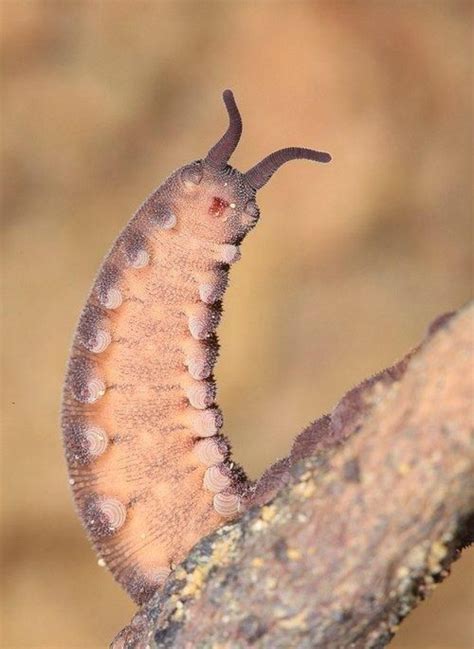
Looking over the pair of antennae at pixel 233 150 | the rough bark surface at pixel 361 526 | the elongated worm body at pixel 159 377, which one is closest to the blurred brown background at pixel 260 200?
the elongated worm body at pixel 159 377

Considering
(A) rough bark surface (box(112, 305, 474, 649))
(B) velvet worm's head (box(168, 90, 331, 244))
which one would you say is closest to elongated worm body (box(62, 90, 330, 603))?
(B) velvet worm's head (box(168, 90, 331, 244))

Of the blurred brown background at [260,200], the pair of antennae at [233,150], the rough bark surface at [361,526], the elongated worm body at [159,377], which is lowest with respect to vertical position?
the rough bark surface at [361,526]

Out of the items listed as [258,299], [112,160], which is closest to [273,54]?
[112,160]

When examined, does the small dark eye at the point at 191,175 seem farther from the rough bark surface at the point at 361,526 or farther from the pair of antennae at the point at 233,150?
the rough bark surface at the point at 361,526

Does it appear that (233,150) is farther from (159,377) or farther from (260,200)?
(260,200)

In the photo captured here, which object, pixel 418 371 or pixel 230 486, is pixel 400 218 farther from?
pixel 418 371

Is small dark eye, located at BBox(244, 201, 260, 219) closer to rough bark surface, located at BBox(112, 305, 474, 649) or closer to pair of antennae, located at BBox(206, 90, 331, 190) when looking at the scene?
pair of antennae, located at BBox(206, 90, 331, 190)

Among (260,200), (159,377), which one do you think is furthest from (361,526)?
(260,200)
